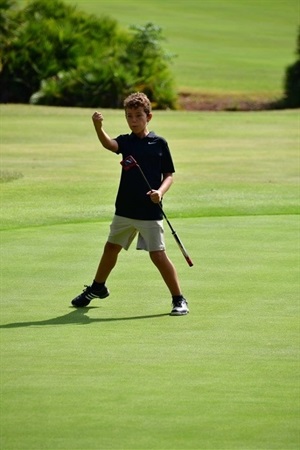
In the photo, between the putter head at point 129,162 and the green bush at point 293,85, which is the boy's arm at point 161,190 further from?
the green bush at point 293,85

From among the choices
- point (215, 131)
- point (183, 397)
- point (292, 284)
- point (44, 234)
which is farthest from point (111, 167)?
point (183, 397)

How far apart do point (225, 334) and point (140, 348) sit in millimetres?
612

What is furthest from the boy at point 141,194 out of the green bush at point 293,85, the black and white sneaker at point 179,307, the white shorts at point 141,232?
the green bush at point 293,85

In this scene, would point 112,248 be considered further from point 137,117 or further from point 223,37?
point 223,37

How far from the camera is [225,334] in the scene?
26.0 ft

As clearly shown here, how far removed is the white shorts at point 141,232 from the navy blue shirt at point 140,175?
0.13 feet

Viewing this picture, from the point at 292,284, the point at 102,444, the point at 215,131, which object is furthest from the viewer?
the point at 215,131

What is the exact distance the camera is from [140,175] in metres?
8.86

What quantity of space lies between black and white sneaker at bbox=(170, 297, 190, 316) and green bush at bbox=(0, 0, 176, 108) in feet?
60.7

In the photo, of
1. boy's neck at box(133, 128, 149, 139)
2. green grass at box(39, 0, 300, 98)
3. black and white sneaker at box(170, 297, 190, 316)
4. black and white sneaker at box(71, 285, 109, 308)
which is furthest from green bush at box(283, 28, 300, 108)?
black and white sneaker at box(170, 297, 190, 316)

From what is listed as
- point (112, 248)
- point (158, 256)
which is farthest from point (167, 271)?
point (112, 248)

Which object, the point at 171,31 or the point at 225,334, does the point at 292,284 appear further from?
the point at 171,31

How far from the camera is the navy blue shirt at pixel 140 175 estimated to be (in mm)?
8844

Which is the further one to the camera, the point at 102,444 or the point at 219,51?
the point at 219,51
